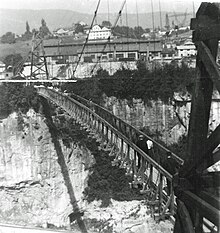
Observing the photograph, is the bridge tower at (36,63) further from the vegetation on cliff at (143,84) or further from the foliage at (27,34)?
the vegetation on cliff at (143,84)

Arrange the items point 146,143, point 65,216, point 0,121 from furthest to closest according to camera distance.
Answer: point 65,216
point 0,121
point 146,143

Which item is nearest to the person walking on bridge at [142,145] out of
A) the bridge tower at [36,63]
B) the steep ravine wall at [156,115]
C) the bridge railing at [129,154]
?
the bridge railing at [129,154]

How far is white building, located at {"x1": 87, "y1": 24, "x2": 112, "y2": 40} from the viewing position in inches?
157

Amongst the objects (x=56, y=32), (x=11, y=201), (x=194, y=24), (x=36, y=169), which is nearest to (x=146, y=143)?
(x=194, y=24)

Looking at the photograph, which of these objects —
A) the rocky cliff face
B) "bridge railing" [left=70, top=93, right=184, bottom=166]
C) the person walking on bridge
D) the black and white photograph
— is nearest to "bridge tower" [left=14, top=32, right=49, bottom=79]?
the black and white photograph

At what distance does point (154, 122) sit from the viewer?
3.42m

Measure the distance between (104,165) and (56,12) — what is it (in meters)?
4.75

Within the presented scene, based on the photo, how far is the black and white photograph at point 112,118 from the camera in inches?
48.3

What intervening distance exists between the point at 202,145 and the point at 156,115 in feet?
7.88

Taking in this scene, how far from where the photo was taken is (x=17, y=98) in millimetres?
6434

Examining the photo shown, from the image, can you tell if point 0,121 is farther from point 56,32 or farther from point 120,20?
point 120,20

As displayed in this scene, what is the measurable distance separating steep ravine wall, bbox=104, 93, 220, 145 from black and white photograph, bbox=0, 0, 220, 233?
1 centimetres

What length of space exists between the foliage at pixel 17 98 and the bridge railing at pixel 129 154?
1003 mm

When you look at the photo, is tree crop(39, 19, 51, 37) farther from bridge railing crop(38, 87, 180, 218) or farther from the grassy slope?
bridge railing crop(38, 87, 180, 218)
